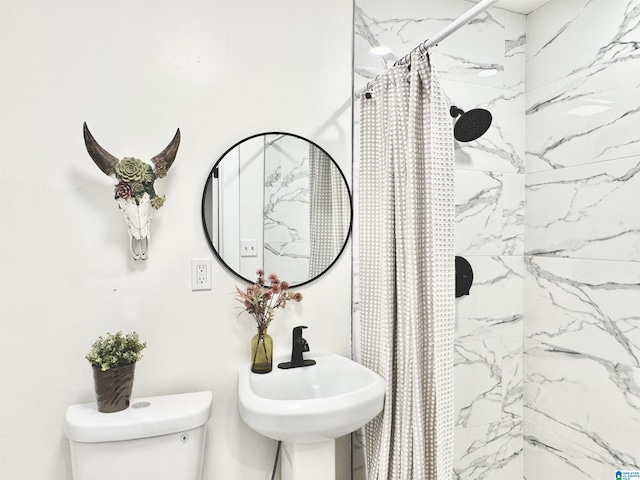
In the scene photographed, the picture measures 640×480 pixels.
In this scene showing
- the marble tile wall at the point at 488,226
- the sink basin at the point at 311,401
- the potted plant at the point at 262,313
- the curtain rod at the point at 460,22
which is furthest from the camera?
the marble tile wall at the point at 488,226

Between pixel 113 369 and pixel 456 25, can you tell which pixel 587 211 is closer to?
pixel 456 25

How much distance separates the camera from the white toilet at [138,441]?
1.30 metres

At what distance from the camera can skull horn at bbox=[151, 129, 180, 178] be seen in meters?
1.47

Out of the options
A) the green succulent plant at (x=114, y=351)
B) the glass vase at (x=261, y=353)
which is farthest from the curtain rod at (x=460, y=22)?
the green succulent plant at (x=114, y=351)

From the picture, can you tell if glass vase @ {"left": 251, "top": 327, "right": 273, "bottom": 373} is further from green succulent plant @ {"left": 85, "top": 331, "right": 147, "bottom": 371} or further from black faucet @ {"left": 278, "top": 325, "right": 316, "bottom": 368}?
green succulent plant @ {"left": 85, "top": 331, "right": 147, "bottom": 371}

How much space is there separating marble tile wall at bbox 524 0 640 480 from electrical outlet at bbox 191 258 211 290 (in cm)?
150

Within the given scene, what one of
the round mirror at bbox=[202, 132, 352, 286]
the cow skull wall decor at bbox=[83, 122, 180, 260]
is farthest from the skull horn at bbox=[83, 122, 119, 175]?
the round mirror at bbox=[202, 132, 352, 286]

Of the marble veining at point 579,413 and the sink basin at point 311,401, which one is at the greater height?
the sink basin at point 311,401

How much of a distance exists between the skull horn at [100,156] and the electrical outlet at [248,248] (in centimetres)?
51

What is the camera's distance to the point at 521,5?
204 cm

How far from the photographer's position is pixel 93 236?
147 centimetres

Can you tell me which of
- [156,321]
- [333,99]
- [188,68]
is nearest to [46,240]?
[156,321]

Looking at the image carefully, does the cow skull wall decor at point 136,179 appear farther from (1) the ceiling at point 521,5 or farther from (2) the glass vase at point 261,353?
(1) the ceiling at point 521,5

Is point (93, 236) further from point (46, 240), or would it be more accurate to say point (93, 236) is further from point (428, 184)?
point (428, 184)
